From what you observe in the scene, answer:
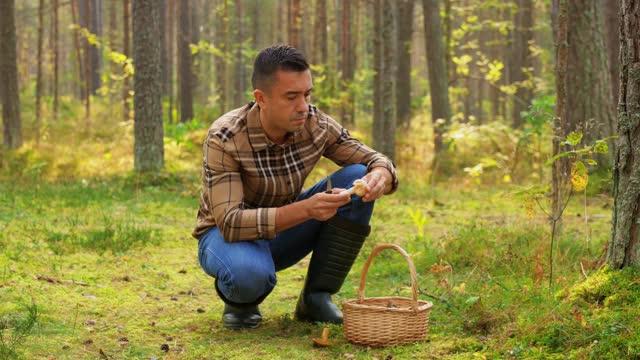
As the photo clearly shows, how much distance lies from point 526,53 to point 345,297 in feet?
50.6

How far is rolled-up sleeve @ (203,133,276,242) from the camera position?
371 centimetres

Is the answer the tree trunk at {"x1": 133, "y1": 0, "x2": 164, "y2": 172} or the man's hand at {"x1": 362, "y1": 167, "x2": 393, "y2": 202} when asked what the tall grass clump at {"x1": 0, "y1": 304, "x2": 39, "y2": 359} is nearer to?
the man's hand at {"x1": 362, "y1": 167, "x2": 393, "y2": 202}

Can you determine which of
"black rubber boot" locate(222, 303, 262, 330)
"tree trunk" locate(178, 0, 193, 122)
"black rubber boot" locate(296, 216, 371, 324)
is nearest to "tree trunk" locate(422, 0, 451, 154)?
"tree trunk" locate(178, 0, 193, 122)

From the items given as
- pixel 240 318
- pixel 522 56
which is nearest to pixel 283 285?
pixel 240 318

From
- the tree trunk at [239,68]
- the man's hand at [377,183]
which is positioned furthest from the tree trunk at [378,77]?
the tree trunk at [239,68]

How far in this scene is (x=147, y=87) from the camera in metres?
10.6

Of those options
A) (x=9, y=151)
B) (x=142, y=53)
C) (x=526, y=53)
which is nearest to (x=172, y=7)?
(x=526, y=53)

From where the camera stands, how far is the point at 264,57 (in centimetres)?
375

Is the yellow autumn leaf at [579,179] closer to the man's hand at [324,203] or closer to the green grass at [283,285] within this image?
the green grass at [283,285]

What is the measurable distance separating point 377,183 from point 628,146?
1.22 m

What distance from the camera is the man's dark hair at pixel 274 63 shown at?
369cm

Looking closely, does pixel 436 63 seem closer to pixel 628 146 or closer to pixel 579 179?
pixel 579 179

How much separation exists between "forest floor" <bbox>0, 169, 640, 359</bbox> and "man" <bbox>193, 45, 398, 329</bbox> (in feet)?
0.90

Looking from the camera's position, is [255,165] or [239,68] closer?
[255,165]
